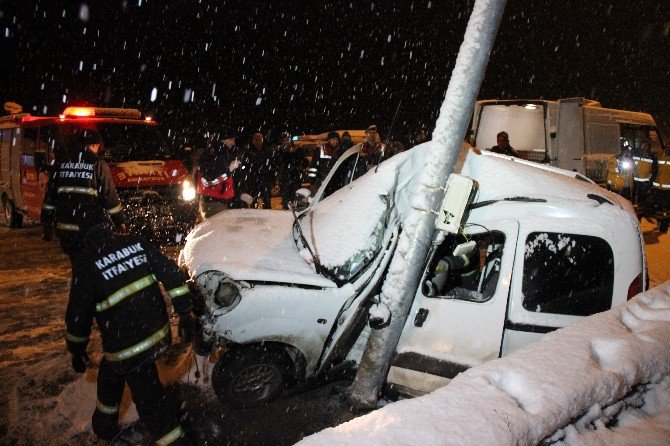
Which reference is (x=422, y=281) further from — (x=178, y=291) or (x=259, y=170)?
(x=259, y=170)

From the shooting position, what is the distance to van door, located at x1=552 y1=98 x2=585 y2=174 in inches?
343

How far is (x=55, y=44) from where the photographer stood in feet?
66.5

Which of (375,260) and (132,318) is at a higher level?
(375,260)

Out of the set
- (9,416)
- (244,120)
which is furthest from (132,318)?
(244,120)

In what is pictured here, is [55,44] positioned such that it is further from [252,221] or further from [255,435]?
[255,435]

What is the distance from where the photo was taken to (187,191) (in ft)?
23.3

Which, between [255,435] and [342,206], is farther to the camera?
[342,206]

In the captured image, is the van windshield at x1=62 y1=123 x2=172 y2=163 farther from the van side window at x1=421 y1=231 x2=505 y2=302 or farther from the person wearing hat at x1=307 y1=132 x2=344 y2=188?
the van side window at x1=421 y1=231 x2=505 y2=302

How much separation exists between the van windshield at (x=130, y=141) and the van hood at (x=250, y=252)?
3.79 m

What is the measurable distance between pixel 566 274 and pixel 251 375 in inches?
88.4

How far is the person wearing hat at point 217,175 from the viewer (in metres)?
6.52

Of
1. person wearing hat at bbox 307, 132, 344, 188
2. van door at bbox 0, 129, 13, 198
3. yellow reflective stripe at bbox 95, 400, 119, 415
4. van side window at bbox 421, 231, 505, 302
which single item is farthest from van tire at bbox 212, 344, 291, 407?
van door at bbox 0, 129, 13, 198

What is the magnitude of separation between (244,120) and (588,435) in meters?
26.6

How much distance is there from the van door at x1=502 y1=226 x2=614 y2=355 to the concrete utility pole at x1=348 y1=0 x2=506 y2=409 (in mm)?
627
